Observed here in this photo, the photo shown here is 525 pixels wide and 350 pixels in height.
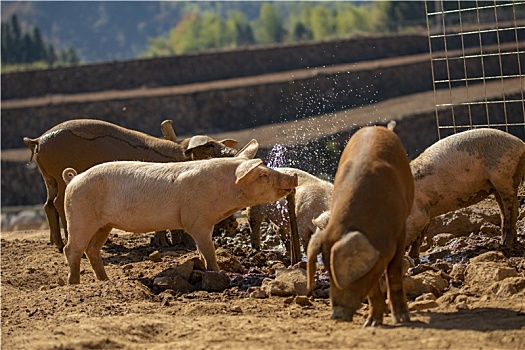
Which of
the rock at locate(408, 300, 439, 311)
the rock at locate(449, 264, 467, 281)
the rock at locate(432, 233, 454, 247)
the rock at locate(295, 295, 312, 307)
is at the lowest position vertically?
the rock at locate(432, 233, 454, 247)

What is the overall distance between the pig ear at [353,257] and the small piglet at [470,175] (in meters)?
3.81

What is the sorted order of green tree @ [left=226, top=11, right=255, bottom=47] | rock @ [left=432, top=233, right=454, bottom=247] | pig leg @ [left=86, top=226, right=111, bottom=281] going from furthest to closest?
green tree @ [left=226, top=11, right=255, bottom=47], rock @ [left=432, top=233, right=454, bottom=247], pig leg @ [left=86, top=226, right=111, bottom=281]

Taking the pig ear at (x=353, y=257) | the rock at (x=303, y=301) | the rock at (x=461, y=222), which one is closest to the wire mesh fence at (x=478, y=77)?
the rock at (x=461, y=222)

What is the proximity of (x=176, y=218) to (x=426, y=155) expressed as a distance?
2.70m

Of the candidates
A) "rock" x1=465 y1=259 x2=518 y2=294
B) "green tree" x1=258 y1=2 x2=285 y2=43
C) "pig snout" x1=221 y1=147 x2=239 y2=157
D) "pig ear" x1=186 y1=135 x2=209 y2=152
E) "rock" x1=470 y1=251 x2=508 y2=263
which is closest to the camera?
"rock" x1=465 y1=259 x2=518 y2=294

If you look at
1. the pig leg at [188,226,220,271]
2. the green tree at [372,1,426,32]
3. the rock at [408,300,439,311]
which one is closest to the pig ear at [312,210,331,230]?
the rock at [408,300,439,311]

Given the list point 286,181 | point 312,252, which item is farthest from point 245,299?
point 312,252

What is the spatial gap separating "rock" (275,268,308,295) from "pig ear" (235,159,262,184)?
36.6 inches

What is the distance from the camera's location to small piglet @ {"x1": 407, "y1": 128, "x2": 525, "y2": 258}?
412 inches

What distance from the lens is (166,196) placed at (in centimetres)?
985

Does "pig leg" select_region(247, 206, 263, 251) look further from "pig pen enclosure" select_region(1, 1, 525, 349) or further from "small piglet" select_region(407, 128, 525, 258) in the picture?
"small piglet" select_region(407, 128, 525, 258)

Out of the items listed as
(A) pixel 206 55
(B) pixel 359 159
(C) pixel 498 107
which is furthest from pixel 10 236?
(A) pixel 206 55

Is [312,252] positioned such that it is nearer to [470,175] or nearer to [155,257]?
[470,175]

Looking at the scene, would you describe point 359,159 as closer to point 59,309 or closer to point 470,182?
point 59,309
